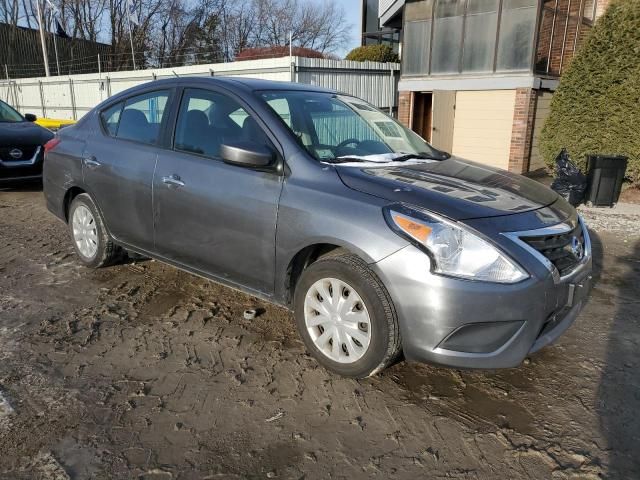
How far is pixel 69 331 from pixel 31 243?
103 inches

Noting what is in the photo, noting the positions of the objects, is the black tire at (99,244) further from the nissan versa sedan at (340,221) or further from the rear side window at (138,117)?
the rear side window at (138,117)

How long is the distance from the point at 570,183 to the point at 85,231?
723 centimetres

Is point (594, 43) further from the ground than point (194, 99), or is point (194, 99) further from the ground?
point (594, 43)

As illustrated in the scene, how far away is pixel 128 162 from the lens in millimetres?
4031

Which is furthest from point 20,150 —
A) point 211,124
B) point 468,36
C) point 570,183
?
point 468,36

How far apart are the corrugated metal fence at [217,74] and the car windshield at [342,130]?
9.70 metres

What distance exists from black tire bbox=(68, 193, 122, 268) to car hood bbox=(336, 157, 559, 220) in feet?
8.01

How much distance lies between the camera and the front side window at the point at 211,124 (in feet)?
11.2

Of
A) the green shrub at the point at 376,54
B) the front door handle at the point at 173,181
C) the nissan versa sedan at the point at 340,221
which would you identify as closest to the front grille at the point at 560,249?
the nissan versa sedan at the point at 340,221

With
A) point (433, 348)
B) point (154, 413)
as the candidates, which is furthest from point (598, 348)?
point (154, 413)

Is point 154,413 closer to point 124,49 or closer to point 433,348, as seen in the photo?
point 433,348

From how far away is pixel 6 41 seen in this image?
1403 inches

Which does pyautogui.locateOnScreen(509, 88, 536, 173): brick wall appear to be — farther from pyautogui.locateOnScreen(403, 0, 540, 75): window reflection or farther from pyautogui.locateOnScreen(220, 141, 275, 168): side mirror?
pyautogui.locateOnScreen(220, 141, 275, 168): side mirror

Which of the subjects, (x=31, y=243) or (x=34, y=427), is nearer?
(x=34, y=427)
